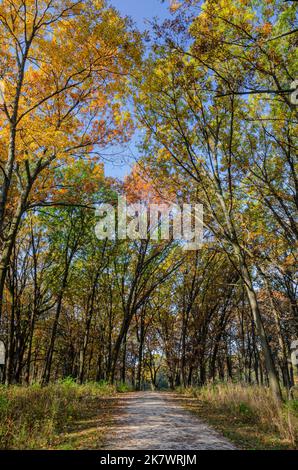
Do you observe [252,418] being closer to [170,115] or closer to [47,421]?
[47,421]

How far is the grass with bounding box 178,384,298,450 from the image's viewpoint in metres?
5.58

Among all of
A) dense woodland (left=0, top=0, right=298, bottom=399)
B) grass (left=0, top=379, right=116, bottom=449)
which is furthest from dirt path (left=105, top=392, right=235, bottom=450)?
dense woodland (left=0, top=0, right=298, bottom=399)

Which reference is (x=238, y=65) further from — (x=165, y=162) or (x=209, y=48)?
(x=165, y=162)

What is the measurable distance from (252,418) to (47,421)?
4484mm

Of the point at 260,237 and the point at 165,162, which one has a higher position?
the point at 165,162

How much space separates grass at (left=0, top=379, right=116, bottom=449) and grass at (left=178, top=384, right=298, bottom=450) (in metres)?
2.53

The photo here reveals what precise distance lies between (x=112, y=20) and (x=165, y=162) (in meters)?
4.37

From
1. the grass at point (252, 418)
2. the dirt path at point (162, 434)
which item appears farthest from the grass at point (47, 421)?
the grass at point (252, 418)

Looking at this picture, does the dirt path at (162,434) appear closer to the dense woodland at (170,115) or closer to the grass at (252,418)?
the grass at (252,418)

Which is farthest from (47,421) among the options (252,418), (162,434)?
(252,418)

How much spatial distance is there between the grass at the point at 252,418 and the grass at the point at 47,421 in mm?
2529

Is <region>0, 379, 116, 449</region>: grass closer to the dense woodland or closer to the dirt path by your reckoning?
the dirt path
